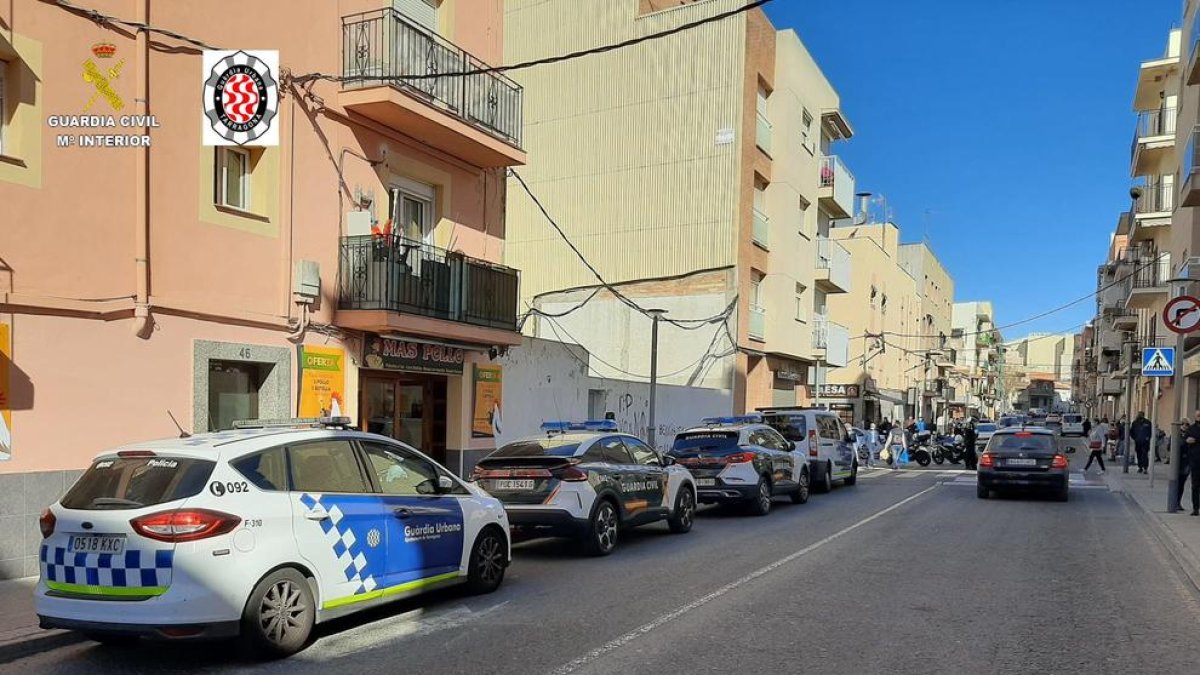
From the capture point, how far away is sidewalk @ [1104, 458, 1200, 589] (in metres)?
10.2

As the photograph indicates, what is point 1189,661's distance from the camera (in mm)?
6066

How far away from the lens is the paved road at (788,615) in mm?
5918

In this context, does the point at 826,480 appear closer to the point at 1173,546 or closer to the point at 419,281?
the point at 1173,546

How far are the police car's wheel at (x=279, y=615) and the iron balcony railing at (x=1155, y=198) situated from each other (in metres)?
37.4

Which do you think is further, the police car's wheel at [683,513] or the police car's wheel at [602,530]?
the police car's wheel at [683,513]

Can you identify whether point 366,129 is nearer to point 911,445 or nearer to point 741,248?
point 741,248

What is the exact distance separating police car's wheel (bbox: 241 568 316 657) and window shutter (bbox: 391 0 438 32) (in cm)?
1037

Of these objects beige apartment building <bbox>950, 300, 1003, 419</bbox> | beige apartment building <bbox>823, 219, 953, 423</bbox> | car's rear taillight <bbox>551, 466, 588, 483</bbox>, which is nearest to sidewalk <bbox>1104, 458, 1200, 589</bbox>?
car's rear taillight <bbox>551, 466, 588, 483</bbox>

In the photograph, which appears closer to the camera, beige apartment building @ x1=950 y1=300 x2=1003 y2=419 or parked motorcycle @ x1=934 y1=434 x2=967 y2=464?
parked motorcycle @ x1=934 y1=434 x2=967 y2=464

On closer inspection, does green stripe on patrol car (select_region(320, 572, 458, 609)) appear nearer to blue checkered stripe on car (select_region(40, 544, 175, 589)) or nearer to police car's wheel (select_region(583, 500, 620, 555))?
blue checkered stripe on car (select_region(40, 544, 175, 589))

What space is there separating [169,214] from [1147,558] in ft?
40.6

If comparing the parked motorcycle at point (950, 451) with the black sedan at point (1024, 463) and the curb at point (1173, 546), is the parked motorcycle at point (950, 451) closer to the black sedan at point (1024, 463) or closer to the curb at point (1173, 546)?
the black sedan at point (1024, 463)

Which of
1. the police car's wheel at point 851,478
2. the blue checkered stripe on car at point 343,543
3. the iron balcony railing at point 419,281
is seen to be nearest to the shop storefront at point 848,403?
the police car's wheel at point 851,478

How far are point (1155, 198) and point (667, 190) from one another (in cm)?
2324
